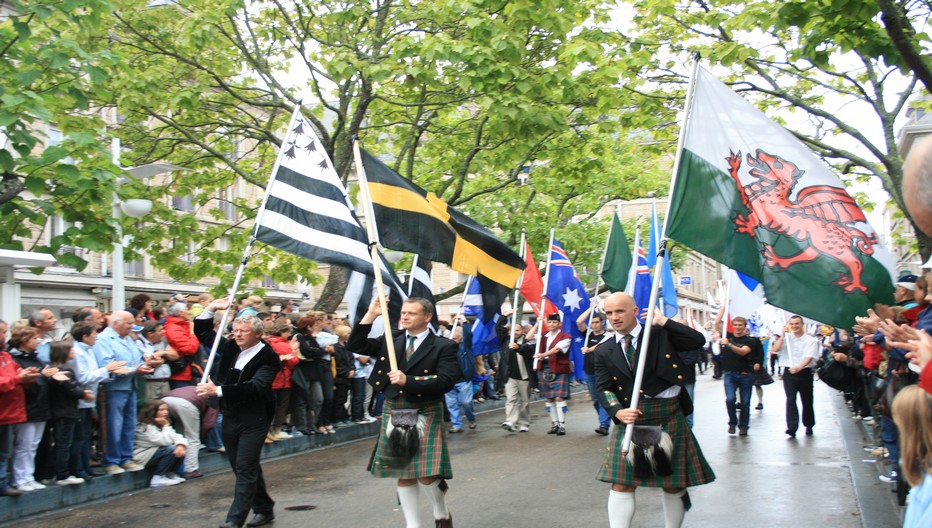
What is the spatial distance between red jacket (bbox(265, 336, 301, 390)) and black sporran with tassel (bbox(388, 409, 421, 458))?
5.91 meters

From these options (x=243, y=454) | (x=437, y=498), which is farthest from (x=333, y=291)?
(x=437, y=498)

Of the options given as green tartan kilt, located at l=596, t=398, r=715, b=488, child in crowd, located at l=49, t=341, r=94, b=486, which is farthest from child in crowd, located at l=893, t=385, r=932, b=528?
child in crowd, located at l=49, t=341, r=94, b=486

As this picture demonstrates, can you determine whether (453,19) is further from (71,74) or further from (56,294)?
(56,294)

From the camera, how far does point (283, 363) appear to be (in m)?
13.2

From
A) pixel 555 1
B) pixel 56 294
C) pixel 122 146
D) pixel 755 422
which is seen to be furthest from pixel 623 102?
pixel 56 294

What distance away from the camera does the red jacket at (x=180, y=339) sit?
1203 cm

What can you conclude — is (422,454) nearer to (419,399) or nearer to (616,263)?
(419,399)

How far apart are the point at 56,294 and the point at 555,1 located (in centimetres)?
2519

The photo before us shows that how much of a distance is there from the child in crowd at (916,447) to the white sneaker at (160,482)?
9.12m

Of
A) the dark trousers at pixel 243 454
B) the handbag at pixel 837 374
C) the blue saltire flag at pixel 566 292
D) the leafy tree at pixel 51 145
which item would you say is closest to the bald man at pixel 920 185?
the dark trousers at pixel 243 454

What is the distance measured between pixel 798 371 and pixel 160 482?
922cm

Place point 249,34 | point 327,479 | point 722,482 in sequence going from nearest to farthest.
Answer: point 722,482, point 327,479, point 249,34

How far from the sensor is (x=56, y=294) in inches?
1331

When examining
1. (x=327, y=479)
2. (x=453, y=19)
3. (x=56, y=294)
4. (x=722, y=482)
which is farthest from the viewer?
(x=56, y=294)
